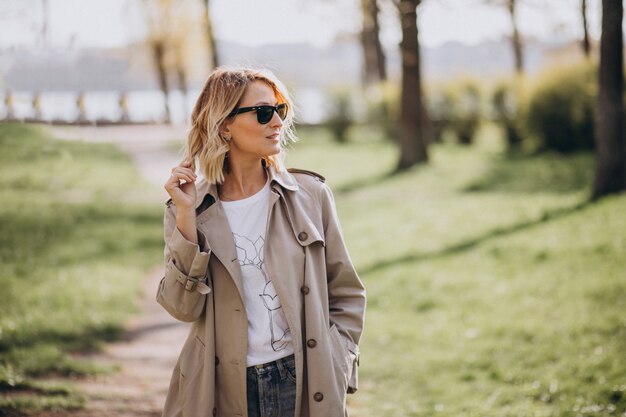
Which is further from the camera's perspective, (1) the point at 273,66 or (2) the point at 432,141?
(2) the point at 432,141

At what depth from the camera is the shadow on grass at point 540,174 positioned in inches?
549

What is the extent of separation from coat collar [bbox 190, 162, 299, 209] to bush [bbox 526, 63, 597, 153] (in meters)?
15.5

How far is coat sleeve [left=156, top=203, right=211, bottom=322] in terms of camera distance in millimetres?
2656

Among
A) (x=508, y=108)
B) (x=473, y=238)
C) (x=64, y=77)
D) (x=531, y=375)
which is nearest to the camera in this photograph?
(x=531, y=375)

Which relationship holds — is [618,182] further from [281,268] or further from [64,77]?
[64,77]

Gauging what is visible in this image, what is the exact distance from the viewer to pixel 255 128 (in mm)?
2855

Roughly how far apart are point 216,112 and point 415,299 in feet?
19.3

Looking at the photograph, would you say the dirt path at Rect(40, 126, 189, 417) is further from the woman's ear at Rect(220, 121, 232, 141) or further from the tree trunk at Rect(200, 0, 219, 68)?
the tree trunk at Rect(200, 0, 219, 68)

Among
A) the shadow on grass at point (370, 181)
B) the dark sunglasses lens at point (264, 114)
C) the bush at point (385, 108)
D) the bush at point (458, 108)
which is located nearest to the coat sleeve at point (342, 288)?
the dark sunglasses lens at point (264, 114)

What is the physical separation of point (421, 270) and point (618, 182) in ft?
13.3

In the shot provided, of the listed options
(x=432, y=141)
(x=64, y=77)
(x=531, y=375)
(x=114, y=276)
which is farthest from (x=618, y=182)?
(x=64, y=77)

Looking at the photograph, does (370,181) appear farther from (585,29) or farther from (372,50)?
(372,50)

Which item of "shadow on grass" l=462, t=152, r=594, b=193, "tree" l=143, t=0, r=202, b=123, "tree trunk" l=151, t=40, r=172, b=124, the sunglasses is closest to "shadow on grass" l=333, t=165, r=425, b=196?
"shadow on grass" l=462, t=152, r=594, b=193

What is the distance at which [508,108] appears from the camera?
2209cm
